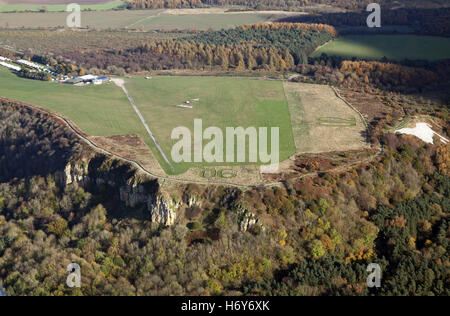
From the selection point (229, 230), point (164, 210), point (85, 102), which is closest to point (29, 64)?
point (85, 102)

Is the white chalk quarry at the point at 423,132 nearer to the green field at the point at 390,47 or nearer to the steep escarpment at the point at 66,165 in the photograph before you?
the steep escarpment at the point at 66,165

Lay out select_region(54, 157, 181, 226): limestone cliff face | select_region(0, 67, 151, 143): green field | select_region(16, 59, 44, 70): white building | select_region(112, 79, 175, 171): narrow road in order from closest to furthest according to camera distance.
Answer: select_region(54, 157, 181, 226): limestone cliff face
select_region(112, 79, 175, 171): narrow road
select_region(0, 67, 151, 143): green field
select_region(16, 59, 44, 70): white building

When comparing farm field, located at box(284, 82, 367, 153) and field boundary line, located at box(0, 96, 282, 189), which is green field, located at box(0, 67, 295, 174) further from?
farm field, located at box(284, 82, 367, 153)

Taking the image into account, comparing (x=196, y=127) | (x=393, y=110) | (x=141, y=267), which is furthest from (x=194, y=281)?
(x=393, y=110)

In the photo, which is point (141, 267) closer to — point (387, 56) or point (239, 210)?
point (239, 210)

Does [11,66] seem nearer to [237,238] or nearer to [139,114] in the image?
[139,114]

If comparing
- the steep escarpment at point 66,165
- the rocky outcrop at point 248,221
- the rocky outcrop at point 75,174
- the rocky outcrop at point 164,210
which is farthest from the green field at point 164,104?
the rocky outcrop at point 248,221

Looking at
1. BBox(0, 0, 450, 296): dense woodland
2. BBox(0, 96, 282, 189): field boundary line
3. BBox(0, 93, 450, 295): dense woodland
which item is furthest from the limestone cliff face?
BBox(0, 96, 282, 189): field boundary line
